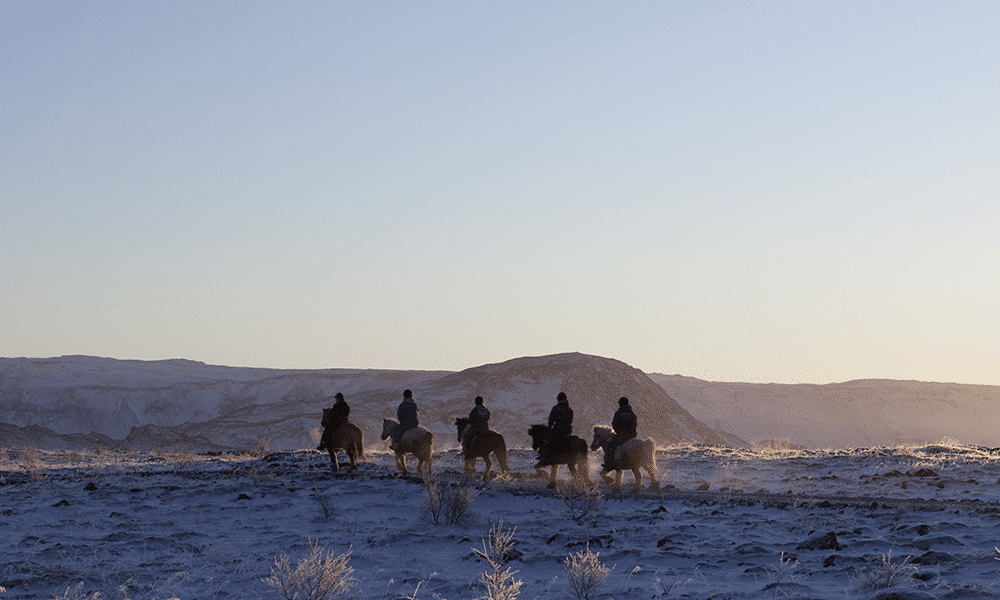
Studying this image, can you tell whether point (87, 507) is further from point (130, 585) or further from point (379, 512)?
point (130, 585)

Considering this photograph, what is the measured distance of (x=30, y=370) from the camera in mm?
102438

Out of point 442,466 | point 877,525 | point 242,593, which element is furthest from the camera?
point 442,466

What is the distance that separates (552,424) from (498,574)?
9785mm

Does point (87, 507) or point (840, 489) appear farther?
point (840, 489)

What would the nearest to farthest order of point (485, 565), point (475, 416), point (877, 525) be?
point (485, 565) → point (877, 525) → point (475, 416)

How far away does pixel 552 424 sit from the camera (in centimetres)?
2020

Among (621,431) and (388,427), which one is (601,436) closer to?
(621,431)

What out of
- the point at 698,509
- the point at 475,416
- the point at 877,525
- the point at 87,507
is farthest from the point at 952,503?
the point at 87,507

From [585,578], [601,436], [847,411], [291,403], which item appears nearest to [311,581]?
[585,578]

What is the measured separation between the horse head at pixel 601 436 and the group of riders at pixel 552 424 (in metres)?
0.16

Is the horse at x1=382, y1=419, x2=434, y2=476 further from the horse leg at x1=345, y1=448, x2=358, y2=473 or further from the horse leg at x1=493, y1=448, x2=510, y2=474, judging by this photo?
the horse leg at x1=493, y1=448, x2=510, y2=474

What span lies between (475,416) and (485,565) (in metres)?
9.05

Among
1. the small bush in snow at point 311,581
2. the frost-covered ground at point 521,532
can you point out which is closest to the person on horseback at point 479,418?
the frost-covered ground at point 521,532

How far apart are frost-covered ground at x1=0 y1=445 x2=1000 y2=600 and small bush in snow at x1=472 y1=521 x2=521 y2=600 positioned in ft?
0.63
